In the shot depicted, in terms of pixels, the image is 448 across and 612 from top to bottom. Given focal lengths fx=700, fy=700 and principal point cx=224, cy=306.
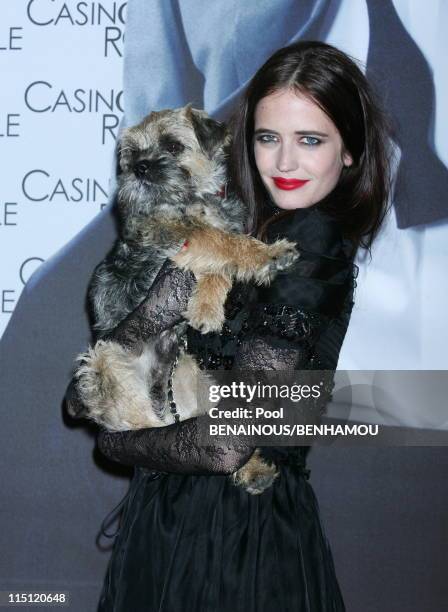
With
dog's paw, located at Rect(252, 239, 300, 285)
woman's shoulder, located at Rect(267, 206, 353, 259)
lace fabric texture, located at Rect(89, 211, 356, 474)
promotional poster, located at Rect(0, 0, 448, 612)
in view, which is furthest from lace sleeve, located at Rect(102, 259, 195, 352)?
promotional poster, located at Rect(0, 0, 448, 612)

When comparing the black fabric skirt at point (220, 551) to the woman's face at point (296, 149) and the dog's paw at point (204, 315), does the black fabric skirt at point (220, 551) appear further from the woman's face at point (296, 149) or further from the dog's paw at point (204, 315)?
the woman's face at point (296, 149)

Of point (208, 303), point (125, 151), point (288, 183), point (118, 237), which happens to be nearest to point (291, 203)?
point (288, 183)

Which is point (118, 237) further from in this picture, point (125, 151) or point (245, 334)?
point (245, 334)

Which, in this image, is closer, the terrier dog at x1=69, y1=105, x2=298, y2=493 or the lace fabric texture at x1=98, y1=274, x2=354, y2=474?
the lace fabric texture at x1=98, y1=274, x2=354, y2=474

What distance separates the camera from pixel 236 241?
1879 millimetres

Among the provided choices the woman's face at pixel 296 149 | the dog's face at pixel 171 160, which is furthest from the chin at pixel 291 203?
the dog's face at pixel 171 160

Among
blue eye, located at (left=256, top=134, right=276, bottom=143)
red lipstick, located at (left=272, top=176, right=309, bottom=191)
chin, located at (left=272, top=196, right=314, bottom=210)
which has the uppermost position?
blue eye, located at (left=256, top=134, right=276, bottom=143)

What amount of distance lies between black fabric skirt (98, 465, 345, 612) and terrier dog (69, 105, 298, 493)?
0.36 ft

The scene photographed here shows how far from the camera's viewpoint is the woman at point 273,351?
150cm

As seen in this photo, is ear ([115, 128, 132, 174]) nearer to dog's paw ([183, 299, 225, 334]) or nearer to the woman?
the woman

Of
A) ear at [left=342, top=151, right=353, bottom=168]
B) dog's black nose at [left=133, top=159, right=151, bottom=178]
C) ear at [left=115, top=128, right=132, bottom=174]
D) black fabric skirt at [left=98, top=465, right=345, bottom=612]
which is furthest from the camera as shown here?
ear at [left=115, top=128, right=132, bottom=174]

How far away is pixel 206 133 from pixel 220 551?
119 cm

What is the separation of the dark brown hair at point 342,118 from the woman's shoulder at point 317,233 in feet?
0.18

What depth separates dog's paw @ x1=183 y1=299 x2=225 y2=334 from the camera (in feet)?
5.66
